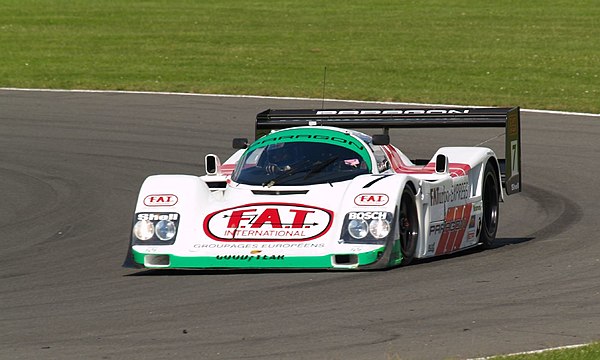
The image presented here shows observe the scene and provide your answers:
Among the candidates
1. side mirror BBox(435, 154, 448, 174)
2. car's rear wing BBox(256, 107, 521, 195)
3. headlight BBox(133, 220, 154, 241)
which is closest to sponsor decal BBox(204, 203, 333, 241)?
headlight BBox(133, 220, 154, 241)

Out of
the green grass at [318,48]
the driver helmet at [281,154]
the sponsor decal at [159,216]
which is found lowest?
the sponsor decal at [159,216]

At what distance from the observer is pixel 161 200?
37.6 ft

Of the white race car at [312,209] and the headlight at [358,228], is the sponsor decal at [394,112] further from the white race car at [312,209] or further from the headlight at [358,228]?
the headlight at [358,228]

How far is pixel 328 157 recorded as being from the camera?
12062 millimetres

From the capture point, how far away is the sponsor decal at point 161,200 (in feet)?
37.5

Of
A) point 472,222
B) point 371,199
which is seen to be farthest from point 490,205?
point 371,199

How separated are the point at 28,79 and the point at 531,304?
1978 cm

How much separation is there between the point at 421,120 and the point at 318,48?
1889cm

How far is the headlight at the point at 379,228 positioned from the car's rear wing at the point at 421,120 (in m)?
2.57

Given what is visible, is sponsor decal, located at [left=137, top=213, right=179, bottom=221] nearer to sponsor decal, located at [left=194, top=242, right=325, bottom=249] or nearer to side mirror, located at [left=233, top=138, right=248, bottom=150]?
sponsor decal, located at [left=194, top=242, right=325, bottom=249]

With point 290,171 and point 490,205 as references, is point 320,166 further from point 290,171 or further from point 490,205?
point 490,205

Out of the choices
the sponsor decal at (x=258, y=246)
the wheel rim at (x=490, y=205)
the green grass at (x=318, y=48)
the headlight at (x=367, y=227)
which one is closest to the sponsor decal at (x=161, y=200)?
the sponsor decal at (x=258, y=246)

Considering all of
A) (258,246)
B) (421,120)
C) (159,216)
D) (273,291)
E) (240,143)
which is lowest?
(273,291)

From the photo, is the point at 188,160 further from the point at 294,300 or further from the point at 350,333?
the point at 350,333
